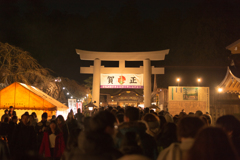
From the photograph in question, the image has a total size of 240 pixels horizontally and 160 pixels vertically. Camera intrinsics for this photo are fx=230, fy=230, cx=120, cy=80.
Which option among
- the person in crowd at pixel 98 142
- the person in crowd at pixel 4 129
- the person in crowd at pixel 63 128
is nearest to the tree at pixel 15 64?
the person in crowd at pixel 4 129

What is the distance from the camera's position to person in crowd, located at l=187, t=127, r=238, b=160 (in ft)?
5.84

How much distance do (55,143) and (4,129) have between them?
187 centimetres

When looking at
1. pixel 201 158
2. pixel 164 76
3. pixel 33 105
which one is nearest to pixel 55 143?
pixel 201 158

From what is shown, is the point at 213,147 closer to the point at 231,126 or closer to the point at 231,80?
the point at 231,126

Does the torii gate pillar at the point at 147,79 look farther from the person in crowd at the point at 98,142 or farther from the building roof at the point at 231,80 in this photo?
the person in crowd at the point at 98,142

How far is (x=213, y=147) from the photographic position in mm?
1789

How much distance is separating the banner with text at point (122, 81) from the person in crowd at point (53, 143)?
13.7 metres

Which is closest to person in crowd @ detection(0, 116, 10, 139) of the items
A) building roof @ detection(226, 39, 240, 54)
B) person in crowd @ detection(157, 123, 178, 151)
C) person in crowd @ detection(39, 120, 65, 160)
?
person in crowd @ detection(39, 120, 65, 160)

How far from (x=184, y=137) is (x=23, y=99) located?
479 inches

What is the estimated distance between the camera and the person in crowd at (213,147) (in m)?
1.78

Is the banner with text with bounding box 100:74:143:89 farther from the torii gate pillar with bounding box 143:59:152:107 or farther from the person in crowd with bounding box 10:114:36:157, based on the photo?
the person in crowd with bounding box 10:114:36:157

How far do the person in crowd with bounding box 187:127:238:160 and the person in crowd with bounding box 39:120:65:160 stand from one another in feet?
16.2

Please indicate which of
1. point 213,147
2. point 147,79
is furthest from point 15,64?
point 213,147

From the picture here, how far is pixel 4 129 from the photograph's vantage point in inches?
270
